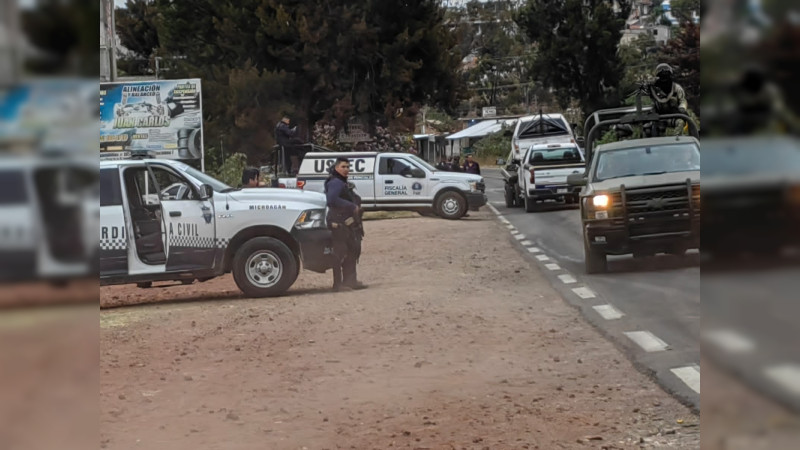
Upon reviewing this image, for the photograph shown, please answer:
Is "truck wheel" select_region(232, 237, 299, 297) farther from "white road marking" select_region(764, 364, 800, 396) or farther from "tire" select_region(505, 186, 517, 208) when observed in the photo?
"tire" select_region(505, 186, 517, 208)

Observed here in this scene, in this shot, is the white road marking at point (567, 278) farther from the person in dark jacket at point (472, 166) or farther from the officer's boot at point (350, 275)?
the person in dark jacket at point (472, 166)

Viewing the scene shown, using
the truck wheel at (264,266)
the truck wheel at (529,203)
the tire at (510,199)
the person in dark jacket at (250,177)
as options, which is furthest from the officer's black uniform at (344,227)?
the tire at (510,199)

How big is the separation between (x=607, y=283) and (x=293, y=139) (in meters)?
2.16

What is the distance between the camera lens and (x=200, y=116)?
511 cm

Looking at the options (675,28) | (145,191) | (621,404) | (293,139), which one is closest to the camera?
(675,28)

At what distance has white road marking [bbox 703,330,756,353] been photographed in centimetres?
207

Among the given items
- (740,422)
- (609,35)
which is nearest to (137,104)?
(609,35)

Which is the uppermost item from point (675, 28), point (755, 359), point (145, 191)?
point (675, 28)

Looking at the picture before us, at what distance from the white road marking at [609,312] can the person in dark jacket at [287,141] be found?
1.98 metres

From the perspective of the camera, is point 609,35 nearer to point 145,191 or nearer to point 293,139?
point 293,139

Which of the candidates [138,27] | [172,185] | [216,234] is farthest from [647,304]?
[216,234]

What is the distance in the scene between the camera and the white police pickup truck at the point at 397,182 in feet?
21.4

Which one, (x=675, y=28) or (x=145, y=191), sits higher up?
(x=675, y=28)

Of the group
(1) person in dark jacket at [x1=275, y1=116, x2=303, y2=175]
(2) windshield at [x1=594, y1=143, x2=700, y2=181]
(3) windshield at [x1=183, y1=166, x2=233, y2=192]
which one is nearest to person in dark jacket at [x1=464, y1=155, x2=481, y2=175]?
(3) windshield at [x1=183, y1=166, x2=233, y2=192]
